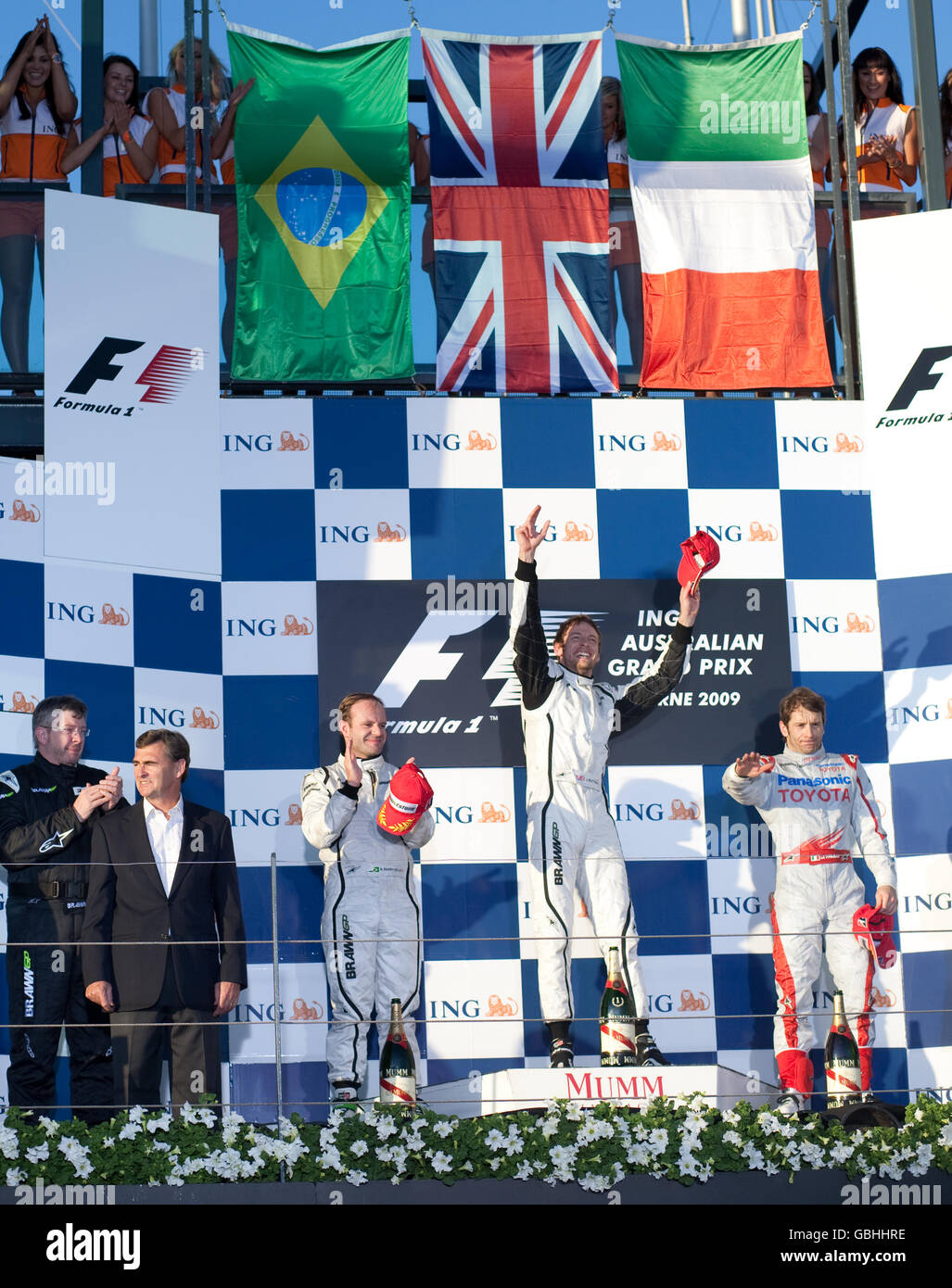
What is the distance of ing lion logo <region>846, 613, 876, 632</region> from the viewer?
7.80m

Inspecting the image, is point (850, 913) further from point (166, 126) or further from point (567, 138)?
point (166, 126)

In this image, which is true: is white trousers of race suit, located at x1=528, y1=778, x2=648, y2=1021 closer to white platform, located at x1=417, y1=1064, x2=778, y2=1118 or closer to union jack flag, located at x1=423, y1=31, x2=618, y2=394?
white platform, located at x1=417, y1=1064, x2=778, y2=1118

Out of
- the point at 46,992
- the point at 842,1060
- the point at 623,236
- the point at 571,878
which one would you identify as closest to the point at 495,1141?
the point at 842,1060

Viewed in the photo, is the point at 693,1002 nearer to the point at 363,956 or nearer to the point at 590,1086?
the point at 363,956

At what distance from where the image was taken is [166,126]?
8.02 meters

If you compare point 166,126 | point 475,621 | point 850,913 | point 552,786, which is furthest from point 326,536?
point 850,913

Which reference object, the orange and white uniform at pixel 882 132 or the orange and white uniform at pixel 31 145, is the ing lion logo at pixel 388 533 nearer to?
the orange and white uniform at pixel 31 145

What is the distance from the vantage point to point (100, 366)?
7.34 m

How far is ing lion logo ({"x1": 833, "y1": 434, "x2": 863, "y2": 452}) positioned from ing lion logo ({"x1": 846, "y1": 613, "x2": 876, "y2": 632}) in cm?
76

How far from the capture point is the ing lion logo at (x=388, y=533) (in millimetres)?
7660

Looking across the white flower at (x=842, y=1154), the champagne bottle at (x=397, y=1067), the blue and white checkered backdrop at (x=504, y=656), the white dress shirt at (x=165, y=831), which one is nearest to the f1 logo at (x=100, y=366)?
the blue and white checkered backdrop at (x=504, y=656)

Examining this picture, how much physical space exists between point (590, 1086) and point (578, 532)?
2.85 meters

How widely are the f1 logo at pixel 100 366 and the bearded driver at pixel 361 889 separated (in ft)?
6.07

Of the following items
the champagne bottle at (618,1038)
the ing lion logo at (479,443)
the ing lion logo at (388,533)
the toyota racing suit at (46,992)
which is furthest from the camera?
the ing lion logo at (479,443)
